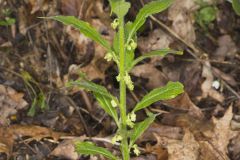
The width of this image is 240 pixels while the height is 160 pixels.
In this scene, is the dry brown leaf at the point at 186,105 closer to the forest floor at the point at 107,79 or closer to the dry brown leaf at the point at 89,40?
the forest floor at the point at 107,79

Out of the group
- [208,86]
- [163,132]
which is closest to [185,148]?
[163,132]

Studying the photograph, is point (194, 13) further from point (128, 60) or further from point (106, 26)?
point (128, 60)

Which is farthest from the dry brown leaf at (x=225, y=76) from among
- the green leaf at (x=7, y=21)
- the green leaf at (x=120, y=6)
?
the green leaf at (x=120, y=6)

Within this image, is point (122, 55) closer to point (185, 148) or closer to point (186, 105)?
point (185, 148)

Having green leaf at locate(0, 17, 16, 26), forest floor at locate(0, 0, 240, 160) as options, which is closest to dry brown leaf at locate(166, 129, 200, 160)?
forest floor at locate(0, 0, 240, 160)

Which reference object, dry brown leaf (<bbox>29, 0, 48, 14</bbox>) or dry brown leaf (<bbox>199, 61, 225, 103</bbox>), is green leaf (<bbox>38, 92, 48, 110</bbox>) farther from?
dry brown leaf (<bbox>199, 61, 225, 103</bbox>)

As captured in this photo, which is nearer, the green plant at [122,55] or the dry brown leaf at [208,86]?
the green plant at [122,55]

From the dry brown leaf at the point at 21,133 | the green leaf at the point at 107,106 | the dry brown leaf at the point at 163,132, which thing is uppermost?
the green leaf at the point at 107,106
